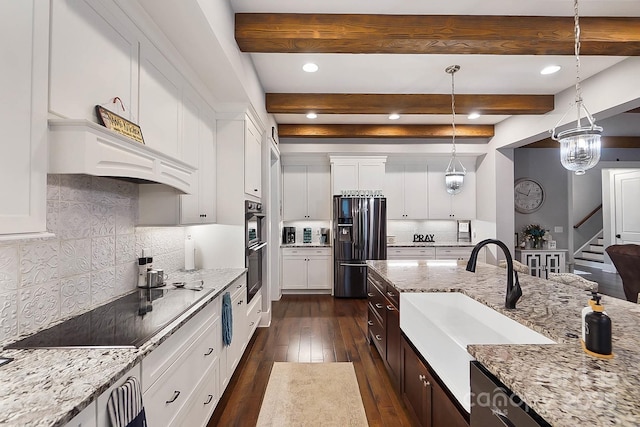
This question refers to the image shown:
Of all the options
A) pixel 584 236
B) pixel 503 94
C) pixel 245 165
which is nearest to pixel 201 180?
pixel 245 165

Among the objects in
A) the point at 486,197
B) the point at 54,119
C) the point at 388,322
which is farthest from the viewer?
the point at 486,197

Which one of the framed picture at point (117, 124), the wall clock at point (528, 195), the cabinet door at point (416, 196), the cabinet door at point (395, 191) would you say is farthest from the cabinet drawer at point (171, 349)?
the wall clock at point (528, 195)

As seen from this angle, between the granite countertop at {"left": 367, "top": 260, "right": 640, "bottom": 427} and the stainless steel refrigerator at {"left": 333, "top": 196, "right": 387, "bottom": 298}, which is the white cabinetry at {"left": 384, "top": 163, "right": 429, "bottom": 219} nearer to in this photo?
the stainless steel refrigerator at {"left": 333, "top": 196, "right": 387, "bottom": 298}

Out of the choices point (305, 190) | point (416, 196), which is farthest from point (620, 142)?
point (305, 190)

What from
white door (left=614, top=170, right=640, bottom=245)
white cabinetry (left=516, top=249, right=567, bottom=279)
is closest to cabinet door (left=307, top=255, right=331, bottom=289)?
white cabinetry (left=516, top=249, right=567, bottom=279)

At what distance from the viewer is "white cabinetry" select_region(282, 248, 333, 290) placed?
541cm

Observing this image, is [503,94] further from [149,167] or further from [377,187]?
[149,167]

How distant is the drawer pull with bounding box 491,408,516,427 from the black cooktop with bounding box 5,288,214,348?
1.32 metres

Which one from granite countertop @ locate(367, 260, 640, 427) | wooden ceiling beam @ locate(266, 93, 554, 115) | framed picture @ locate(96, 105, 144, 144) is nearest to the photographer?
granite countertop @ locate(367, 260, 640, 427)

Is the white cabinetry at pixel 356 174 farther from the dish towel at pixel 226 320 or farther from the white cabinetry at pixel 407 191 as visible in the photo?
the dish towel at pixel 226 320

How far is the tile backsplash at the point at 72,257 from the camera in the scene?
1217 mm

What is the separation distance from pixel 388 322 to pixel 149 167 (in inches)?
82.6

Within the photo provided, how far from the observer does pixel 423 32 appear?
2.32 metres

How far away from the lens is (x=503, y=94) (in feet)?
13.1
